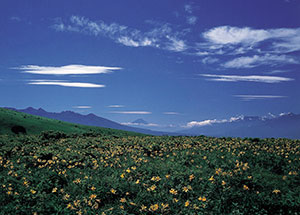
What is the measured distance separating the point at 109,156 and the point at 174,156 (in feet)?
12.6

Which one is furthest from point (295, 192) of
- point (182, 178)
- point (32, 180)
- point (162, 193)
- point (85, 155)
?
point (85, 155)

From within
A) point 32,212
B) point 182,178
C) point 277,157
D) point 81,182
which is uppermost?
point 277,157

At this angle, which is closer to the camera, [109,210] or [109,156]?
[109,210]

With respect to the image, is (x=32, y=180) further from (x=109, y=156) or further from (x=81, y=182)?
(x=109, y=156)

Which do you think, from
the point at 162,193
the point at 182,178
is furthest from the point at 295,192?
the point at 162,193

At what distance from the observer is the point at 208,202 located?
7652 millimetres

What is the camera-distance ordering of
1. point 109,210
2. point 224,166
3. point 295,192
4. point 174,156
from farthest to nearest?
1. point 174,156
2. point 224,166
3. point 295,192
4. point 109,210

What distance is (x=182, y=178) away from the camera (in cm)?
927

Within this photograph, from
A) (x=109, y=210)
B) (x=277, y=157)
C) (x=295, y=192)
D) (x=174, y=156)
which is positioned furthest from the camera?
(x=174, y=156)

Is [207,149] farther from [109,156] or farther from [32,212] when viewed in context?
[32,212]

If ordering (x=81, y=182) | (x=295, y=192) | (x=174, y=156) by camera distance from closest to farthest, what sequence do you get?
(x=295, y=192) < (x=81, y=182) < (x=174, y=156)

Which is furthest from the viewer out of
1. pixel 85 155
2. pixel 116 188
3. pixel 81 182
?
pixel 85 155

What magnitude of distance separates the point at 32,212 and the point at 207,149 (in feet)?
34.5

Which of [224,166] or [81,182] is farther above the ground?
[224,166]
